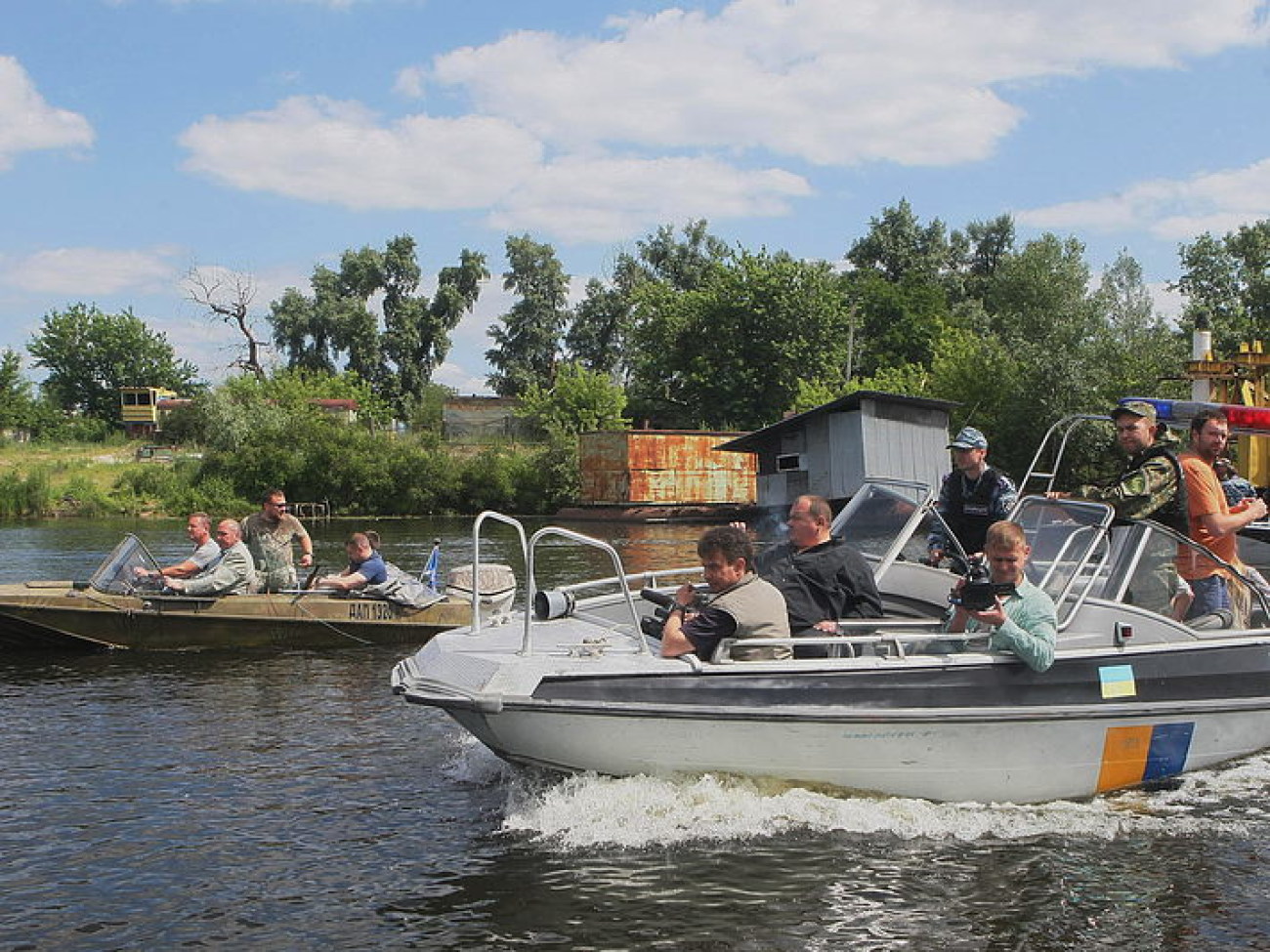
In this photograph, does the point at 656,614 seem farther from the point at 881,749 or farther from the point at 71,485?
the point at 71,485

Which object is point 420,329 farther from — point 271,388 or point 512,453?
point 512,453

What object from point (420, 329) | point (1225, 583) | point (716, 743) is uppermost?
point (420, 329)

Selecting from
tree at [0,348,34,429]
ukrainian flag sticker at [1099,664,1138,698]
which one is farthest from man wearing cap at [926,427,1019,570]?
tree at [0,348,34,429]

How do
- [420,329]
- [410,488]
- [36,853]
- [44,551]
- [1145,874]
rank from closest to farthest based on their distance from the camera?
[1145,874]
[36,853]
[44,551]
[410,488]
[420,329]

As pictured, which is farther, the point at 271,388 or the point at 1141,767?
the point at 271,388

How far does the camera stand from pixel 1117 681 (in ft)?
25.8

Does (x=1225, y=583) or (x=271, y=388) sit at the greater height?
(x=271, y=388)

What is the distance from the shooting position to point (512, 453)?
6619cm

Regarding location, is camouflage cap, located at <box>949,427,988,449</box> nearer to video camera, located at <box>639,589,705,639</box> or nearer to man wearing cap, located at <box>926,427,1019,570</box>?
man wearing cap, located at <box>926,427,1019,570</box>

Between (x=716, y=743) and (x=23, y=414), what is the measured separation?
8287cm

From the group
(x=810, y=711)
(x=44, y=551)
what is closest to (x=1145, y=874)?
(x=810, y=711)

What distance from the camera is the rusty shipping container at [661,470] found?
55312 millimetres

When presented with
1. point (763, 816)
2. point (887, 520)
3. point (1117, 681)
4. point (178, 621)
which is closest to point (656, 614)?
point (763, 816)

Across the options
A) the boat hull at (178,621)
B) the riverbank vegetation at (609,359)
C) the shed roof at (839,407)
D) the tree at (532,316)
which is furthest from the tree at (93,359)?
the boat hull at (178,621)
